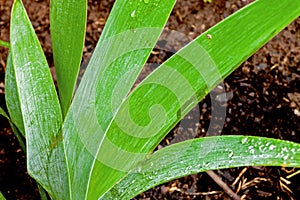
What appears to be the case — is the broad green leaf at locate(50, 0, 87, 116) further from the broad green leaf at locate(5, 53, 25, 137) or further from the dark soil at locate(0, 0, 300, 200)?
the dark soil at locate(0, 0, 300, 200)

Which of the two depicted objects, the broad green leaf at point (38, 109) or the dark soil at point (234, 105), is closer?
the broad green leaf at point (38, 109)

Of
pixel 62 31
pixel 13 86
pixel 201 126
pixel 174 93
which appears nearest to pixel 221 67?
pixel 174 93

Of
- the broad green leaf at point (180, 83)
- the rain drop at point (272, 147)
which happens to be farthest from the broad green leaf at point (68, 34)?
the rain drop at point (272, 147)

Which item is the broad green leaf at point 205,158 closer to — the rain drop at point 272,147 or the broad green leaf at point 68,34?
the rain drop at point 272,147

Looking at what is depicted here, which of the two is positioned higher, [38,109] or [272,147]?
[272,147]

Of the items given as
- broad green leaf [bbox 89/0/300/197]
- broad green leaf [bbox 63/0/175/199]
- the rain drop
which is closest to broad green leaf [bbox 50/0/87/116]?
broad green leaf [bbox 63/0/175/199]

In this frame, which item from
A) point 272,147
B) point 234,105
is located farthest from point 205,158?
point 234,105

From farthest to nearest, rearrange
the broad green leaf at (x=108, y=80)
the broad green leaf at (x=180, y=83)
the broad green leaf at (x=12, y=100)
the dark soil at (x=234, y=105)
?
the dark soil at (x=234, y=105) → the broad green leaf at (x=12, y=100) → the broad green leaf at (x=108, y=80) → the broad green leaf at (x=180, y=83)

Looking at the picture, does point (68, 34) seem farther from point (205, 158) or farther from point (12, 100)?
point (205, 158)
